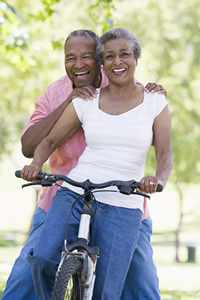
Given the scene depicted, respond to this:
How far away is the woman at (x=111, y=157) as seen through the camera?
9.66ft

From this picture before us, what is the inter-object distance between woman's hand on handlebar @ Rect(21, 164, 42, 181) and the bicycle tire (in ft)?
2.02

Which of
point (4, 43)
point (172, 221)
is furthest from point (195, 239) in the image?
point (4, 43)

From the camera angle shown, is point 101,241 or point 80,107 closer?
point 101,241

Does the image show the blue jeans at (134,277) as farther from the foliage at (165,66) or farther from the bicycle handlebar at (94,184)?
the foliage at (165,66)

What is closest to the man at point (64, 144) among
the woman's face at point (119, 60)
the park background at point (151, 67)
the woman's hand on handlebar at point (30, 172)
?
the woman's face at point (119, 60)

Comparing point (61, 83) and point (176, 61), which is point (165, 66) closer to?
point (176, 61)

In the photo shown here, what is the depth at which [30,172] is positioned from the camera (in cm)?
290

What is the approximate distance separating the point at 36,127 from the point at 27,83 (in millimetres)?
8242

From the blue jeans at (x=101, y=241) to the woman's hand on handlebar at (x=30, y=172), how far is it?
0.29 m

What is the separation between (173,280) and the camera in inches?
266

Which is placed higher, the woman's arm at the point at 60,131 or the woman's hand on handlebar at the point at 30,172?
the woman's arm at the point at 60,131

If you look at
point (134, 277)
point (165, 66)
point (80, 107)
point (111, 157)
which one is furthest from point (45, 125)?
point (165, 66)

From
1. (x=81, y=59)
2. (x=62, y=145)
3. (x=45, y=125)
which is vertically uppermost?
(x=81, y=59)

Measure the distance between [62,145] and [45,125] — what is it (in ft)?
0.73
